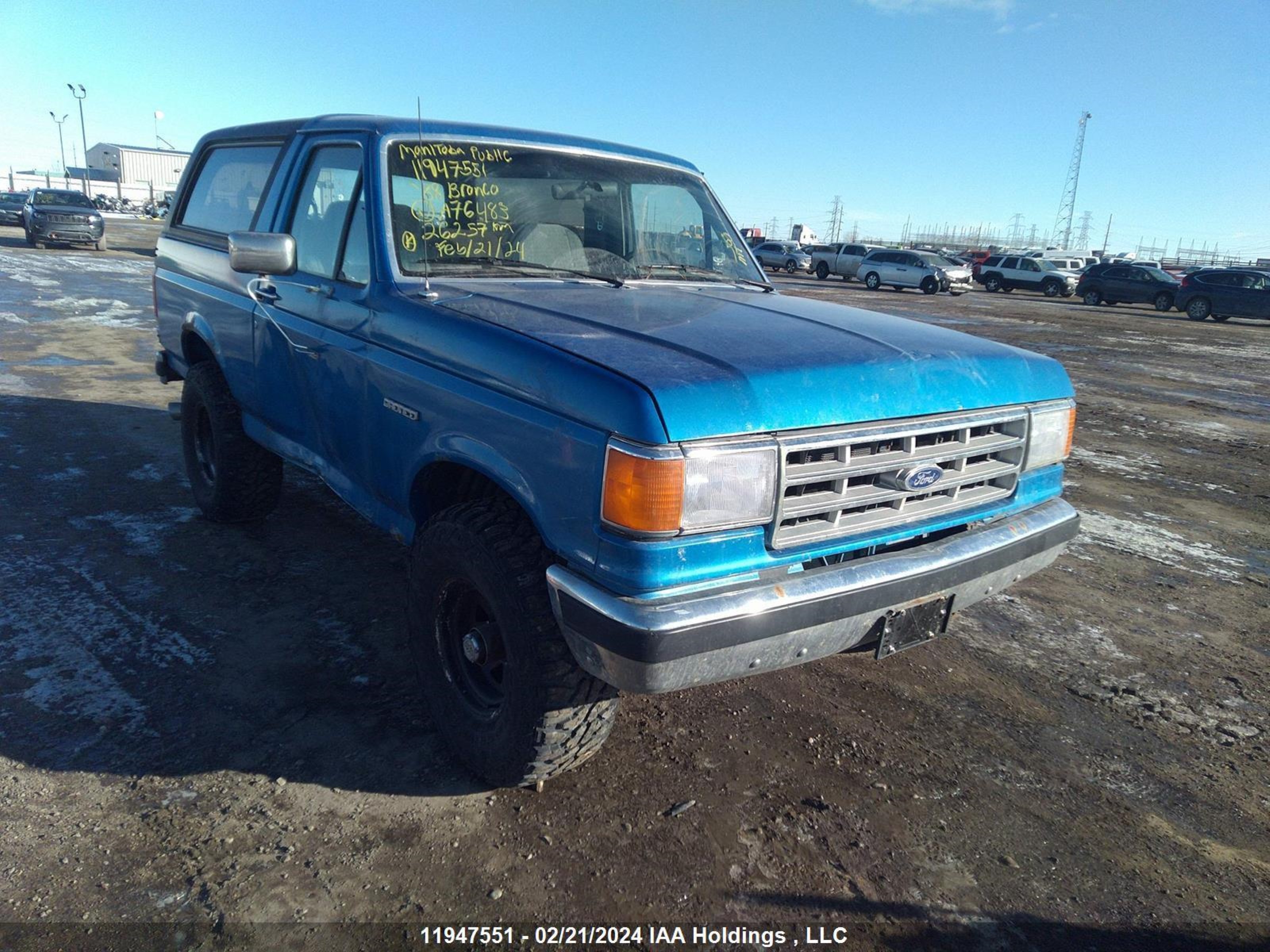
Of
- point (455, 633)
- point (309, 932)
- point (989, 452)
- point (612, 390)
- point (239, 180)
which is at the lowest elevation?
point (309, 932)

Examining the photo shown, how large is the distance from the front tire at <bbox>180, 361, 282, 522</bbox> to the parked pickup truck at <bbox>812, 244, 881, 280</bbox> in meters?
32.7

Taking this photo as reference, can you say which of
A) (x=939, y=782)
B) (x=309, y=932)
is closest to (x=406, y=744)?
(x=309, y=932)

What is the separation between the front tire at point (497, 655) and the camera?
2354 millimetres

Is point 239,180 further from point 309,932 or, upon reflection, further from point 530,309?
point 309,932

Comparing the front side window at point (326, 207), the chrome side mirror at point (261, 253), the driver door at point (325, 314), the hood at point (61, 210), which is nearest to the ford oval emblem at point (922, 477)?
the driver door at point (325, 314)

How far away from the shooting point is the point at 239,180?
446 cm

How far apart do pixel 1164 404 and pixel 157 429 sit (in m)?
10.9

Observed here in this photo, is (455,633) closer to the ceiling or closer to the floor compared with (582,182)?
closer to the floor

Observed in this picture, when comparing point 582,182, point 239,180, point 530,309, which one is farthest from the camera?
point 239,180

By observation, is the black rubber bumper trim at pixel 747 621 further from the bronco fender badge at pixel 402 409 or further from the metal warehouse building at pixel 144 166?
the metal warehouse building at pixel 144 166

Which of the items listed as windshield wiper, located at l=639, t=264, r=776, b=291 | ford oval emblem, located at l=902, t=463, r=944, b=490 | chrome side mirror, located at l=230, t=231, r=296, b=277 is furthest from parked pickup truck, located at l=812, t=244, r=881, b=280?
ford oval emblem, located at l=902, t=463, r=944, b=490

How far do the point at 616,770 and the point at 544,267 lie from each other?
1.89 metres

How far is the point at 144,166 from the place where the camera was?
297 ft

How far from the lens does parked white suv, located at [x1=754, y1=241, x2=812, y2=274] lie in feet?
126
